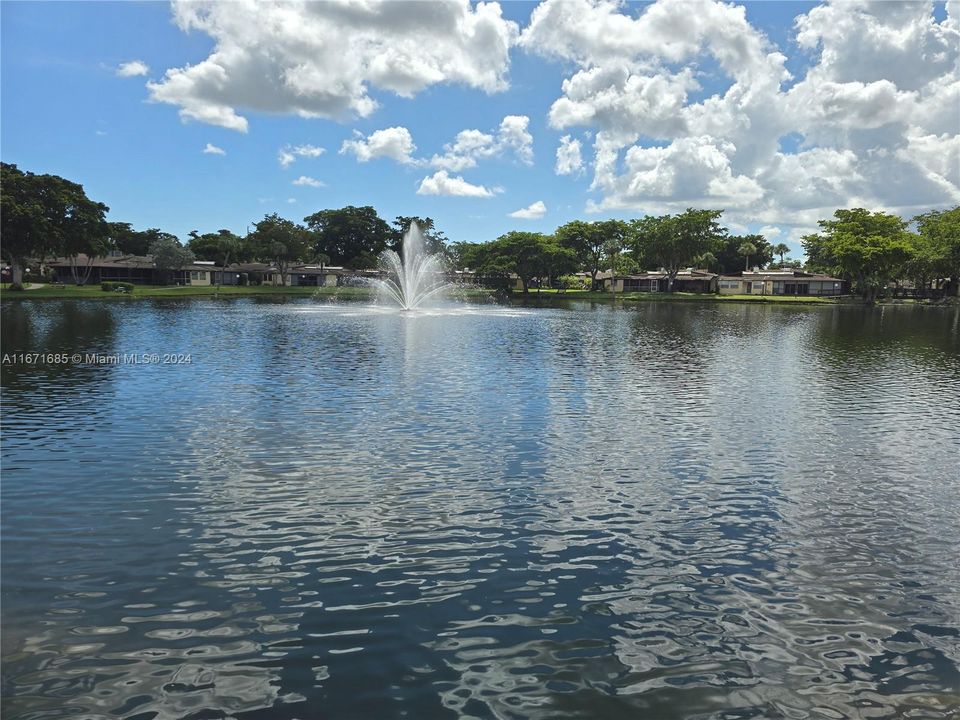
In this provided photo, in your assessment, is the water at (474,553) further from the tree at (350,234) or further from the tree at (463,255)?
the tree at (350,234)

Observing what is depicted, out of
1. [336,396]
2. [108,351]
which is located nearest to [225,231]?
[108,351]

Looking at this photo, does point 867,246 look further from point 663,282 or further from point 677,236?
point 663,282

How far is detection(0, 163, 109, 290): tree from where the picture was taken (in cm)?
6644

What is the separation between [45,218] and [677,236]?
3860 inches

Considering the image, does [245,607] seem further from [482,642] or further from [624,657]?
[624,657]

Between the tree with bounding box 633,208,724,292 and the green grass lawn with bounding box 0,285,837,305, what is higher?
the tree with bounding box 633,208,724,292

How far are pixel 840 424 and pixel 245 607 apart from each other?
17598 millimetres

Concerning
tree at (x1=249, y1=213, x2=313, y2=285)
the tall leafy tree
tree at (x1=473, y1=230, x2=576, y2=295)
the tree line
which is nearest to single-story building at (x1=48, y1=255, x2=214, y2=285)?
the tree line

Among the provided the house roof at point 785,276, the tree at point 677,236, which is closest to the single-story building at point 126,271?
the tree at point 677,236

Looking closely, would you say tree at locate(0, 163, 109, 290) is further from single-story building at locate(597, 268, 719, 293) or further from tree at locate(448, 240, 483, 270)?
single-story building at locate(597, 268, 719, 293)

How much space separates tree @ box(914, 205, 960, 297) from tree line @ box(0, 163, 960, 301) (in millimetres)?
227

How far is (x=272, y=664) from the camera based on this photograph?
274 inches

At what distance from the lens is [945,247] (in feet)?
325

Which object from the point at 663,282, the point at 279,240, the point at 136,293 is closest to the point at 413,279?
the point at 136,293
